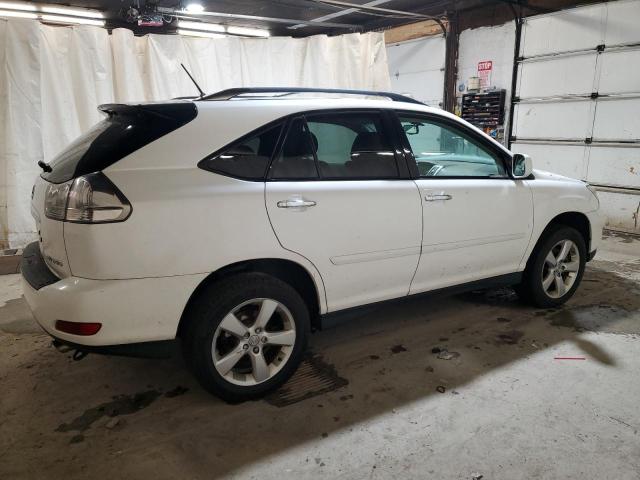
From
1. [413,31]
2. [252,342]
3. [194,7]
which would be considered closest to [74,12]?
[194,7]

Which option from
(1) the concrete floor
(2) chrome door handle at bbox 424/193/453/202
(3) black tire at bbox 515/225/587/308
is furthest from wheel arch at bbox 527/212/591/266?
(2) chrome door handle at bbox 424/193/453/202

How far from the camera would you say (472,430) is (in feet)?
7.40

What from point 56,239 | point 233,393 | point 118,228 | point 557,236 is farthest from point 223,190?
point 557,236

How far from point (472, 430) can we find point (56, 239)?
7.05 feet

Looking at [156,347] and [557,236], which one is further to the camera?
[557,236]

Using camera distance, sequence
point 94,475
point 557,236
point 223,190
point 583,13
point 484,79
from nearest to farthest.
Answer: point 94,475 < point 223,190 < point 557,236 < point 583,13 < point 484,79

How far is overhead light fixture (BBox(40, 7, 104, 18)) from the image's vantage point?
7713mm

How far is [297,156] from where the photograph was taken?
2447 millimetres

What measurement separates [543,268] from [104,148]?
3.18 meters

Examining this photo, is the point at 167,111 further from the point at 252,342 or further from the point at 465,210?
the point at 465,210

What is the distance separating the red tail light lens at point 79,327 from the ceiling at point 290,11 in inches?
262

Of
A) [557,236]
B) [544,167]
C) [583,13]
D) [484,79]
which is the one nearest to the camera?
[557,236]

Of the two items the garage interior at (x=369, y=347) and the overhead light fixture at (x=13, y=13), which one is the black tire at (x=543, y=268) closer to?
the garage interior at (x=369, y=347)

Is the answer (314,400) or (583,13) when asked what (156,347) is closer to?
(314,400)
